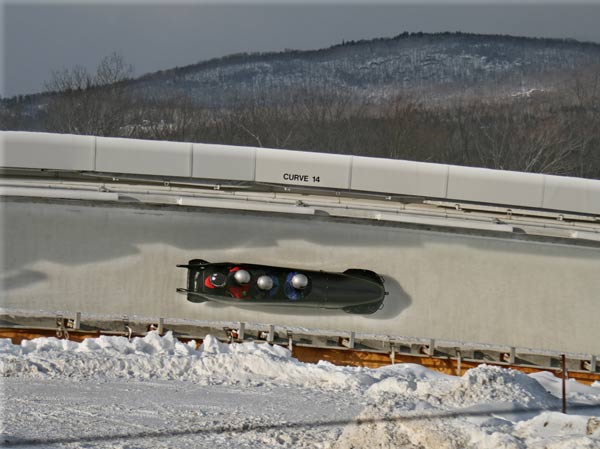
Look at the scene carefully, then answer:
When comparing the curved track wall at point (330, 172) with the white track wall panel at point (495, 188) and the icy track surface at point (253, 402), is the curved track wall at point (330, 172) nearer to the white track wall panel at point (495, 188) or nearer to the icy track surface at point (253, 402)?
the white track wall panel at point (495, 188)

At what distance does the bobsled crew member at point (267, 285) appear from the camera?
15.8 meters

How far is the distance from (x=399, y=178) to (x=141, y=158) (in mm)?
4508

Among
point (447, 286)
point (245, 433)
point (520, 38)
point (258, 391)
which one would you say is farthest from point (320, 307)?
point (520, 38)

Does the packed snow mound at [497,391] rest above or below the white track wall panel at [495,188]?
below

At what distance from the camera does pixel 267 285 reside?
15.8 metres

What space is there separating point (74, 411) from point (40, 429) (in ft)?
1.93

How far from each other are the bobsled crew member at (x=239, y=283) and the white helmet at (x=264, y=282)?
0.60ft

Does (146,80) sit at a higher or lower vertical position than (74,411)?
higher

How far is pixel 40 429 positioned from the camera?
8828 millimetres

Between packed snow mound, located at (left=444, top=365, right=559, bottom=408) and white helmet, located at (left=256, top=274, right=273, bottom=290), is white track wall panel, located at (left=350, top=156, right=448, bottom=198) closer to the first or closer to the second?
white helmet, located at (left=256, top=274, right=273, bottom=290)

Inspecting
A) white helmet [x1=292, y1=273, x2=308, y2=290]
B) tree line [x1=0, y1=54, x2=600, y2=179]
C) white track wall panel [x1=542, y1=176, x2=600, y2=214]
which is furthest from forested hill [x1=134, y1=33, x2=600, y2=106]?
white helmet [x1=292, y1=273, x2=308, y2=290]

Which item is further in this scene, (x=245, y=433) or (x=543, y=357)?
(x=543, y=357)

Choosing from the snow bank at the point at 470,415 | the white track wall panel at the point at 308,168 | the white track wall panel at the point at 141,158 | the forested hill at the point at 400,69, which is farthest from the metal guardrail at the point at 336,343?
the forested hill at the point at 400,69

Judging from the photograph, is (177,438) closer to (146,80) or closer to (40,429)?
(40,429)
